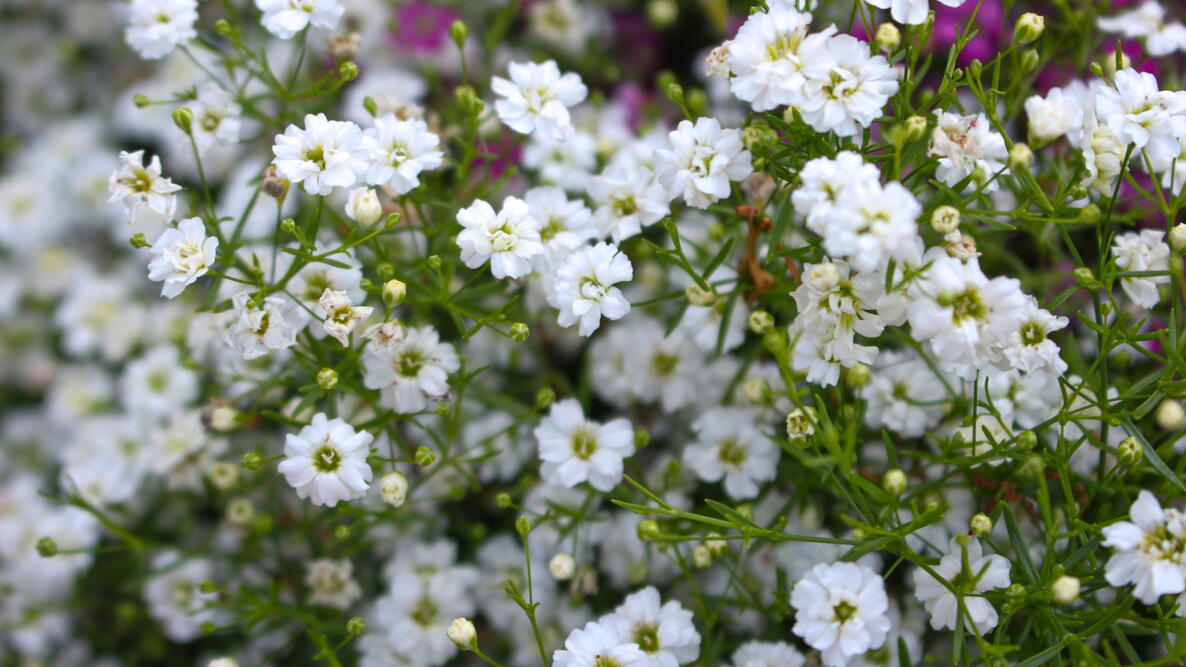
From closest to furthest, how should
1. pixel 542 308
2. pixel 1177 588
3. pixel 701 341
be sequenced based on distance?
pixel 1177 588
pixel 701 341
pixel 542 308

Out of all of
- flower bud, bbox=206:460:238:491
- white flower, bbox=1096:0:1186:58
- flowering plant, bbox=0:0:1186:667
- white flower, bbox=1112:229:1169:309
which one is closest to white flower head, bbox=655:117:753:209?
flowering plant, bbox=0:0:1186:667

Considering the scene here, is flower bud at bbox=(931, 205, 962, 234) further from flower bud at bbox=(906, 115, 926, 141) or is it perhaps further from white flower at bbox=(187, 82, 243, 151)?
white flower at bbox=(187, 82, 243, 151)

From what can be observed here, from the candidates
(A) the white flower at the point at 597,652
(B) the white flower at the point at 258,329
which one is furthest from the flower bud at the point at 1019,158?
(B) the white flower at the point at 258,329

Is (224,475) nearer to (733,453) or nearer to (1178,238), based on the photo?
(733,453)

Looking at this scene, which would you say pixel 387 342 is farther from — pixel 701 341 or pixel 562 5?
pixel 562 5

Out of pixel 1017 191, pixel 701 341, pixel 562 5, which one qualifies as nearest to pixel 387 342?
pixel 701 341

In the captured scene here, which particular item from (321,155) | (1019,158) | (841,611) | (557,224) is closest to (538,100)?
(557,224)

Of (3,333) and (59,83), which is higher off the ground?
(59,83)

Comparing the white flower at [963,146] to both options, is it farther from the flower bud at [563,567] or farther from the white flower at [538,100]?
the flower bud at [563,567]
